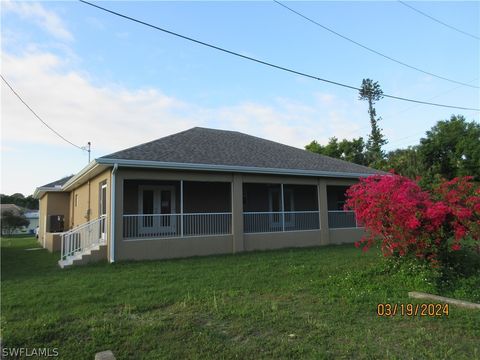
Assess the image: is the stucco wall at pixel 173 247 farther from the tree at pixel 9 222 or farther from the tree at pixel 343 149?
the tree at pixel 9 222

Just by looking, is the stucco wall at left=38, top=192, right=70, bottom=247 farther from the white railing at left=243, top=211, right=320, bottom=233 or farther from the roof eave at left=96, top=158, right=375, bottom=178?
the white railing at left=243, top=211, right=320, bottom=233

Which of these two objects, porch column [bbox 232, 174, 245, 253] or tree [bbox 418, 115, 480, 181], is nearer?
porch column [bbox 232, 174, 245, 253]

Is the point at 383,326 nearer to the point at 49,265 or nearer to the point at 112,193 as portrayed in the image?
the point at 112,193

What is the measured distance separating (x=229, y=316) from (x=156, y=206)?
30.0 feet

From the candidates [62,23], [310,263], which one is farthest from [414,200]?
[62,23]

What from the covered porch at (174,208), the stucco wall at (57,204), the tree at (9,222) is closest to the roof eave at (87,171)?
the covered porch at (174,208)

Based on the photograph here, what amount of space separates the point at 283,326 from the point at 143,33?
765 centimetres

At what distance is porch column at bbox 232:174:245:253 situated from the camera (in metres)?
12.8

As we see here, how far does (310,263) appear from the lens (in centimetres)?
1011

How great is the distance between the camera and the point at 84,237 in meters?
11.7

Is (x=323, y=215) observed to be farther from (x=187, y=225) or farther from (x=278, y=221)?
(x=187, y=225)
